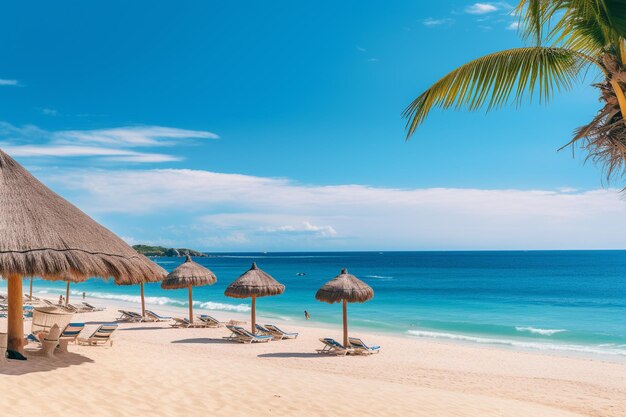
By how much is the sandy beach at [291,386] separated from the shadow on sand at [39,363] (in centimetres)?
2

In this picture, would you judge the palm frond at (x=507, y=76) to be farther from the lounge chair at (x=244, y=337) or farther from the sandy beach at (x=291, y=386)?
the lounge chair at (x=244, y=337)

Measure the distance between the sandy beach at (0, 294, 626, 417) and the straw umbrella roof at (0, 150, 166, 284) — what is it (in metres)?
1.36

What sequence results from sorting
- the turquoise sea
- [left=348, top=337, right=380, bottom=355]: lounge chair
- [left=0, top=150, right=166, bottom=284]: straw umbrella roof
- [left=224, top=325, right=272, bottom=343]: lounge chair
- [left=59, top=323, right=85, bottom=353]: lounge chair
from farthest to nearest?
the turquoise sea
[left=224, top=325, right=272, bottom=343]: lounge chair
[left=348, top=337, right=380, bottom=355]: lounge chair
[left=59, top=323, right=85, bottom=353]: lounge chair
[left=0, top=150, right=166, bottom=284]: straw umbrella roof

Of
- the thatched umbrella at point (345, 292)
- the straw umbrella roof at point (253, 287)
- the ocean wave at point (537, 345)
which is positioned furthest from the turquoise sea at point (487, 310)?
the straw umbrella roof at point (253, 287)

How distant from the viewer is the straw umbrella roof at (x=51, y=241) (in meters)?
6.51

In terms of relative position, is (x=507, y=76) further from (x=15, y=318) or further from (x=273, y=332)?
(x=273, y=332)

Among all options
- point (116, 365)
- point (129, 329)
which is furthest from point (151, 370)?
point (129, 329)

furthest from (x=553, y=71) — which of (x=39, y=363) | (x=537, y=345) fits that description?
(x=537, y=345)

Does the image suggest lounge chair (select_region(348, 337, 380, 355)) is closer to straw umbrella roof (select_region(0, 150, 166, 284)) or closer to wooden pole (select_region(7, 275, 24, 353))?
straw umbrella roof (select_region(0, 150, 166, 284))

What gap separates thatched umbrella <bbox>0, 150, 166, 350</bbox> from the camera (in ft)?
21.4

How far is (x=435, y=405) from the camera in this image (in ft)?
23.0

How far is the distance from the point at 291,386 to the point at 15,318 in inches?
165

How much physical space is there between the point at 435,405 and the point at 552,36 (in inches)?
216

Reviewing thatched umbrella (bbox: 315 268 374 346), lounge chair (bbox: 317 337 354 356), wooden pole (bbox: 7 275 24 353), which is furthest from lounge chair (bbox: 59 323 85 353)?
lounge chair (bbox: 317 337 354 356)
